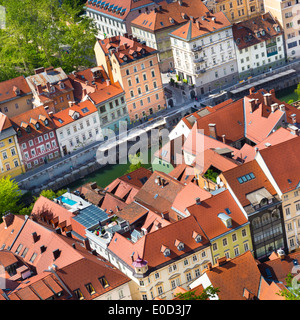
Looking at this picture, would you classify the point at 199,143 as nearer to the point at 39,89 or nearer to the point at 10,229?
the point at 10,229

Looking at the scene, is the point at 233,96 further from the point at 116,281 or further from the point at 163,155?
the point at 116,281

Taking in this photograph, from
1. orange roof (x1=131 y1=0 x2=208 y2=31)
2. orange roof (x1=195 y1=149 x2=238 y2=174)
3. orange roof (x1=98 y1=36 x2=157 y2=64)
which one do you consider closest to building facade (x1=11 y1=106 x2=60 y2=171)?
orange roof (x1=98 y1=36 x2=157 y2=64)

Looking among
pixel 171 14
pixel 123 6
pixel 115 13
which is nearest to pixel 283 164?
pixel 171 14

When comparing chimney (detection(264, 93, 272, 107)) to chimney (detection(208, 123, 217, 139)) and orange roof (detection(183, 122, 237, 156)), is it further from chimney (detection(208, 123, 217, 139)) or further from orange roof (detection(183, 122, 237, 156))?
orange roof (detection(183, 122, 237, 156))

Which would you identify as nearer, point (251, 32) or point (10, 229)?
point (10, 229)

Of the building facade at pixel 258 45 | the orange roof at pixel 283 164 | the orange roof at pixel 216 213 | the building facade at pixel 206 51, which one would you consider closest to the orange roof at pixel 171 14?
the building facade at pixel 206 51

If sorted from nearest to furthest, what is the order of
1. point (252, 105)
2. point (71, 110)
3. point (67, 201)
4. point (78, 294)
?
point (78, 294)
point (67, 201)
point (252, 105)
point (71, 110)

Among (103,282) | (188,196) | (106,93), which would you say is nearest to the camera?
(103,282)
